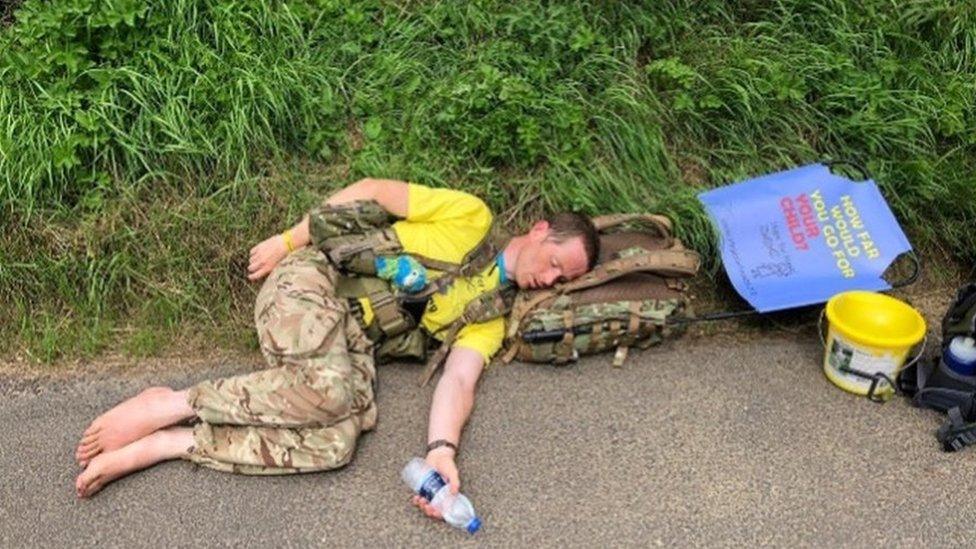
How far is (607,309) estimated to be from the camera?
354 cm

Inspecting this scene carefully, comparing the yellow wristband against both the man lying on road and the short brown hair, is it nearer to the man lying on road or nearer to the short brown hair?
the man lying on road

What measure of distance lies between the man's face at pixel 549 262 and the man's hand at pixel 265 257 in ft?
2.99

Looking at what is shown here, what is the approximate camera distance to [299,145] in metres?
4.13

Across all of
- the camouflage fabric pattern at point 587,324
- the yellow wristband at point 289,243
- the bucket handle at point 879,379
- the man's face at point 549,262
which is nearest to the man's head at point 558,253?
the man's face at point 549,262

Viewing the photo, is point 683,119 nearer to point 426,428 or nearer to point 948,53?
point 948,53

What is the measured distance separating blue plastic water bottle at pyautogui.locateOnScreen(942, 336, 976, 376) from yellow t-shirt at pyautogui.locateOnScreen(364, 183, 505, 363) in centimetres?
159

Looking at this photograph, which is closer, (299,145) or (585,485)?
(585,485)

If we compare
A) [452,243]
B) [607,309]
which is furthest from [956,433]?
[452,243]

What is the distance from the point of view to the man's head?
3504 mm

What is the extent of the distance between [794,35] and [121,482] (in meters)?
3.51

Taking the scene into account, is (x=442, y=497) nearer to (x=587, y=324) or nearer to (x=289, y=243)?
(x=587, y=324)

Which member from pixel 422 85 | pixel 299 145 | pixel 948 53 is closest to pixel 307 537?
pixel 299 145

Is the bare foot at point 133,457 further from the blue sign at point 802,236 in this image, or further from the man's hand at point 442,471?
the blue sign at point 802,236

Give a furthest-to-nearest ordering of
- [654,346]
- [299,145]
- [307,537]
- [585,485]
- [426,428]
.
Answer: [299,145]
[654,346]
[426,428]
[585,485]
[307,537]
